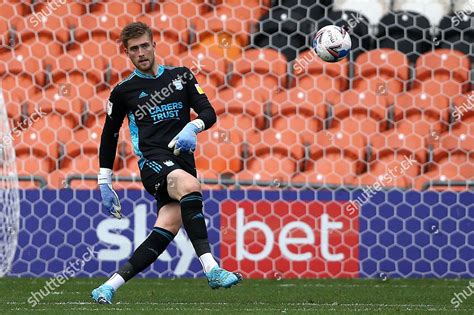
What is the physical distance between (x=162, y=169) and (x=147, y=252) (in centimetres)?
37

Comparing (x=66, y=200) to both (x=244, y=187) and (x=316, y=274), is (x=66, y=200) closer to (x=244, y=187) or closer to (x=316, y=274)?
(x=244, y=187)

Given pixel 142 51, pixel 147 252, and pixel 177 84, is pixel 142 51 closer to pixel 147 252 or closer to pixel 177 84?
pixel 177 84

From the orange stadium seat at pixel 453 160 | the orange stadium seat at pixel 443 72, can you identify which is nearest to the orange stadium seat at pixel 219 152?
the orange stadium seat at pixel 453 160

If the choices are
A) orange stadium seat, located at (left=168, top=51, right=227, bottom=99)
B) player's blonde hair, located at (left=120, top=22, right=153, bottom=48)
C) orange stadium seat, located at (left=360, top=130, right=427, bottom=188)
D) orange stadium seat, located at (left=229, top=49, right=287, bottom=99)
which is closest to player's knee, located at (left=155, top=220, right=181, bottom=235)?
player's blonde hair, located at (left=120, top=22, right=153, bottom=48)

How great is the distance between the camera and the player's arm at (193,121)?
427 centimetres

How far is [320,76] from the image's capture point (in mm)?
7227

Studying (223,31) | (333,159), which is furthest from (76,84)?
(333,159)

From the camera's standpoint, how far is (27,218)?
6352 millimetres

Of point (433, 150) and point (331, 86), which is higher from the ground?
point (331, 86)

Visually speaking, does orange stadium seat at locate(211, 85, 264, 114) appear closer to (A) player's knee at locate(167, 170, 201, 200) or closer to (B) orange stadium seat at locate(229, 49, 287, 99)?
(B) orange stadium seat at locate(229, 49, 287, 99)

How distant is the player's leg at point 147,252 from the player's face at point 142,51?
641mm

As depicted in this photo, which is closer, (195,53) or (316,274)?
(316,274)

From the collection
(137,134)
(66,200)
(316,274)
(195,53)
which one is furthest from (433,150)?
(137,134)

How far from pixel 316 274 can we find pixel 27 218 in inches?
73.7
